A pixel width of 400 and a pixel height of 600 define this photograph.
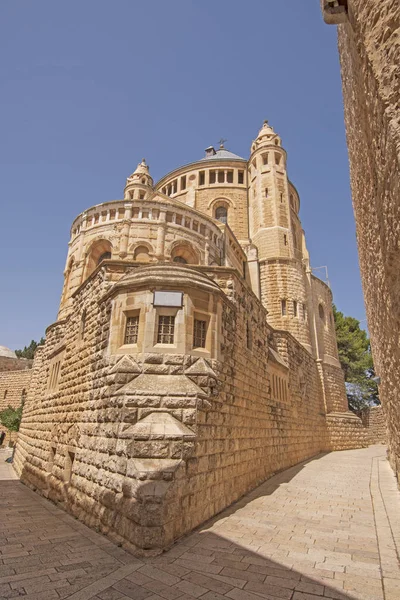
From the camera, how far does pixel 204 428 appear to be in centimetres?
670

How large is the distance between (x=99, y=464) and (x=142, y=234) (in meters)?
11.9

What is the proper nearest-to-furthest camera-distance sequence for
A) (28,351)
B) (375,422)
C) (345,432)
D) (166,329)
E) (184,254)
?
(166,329)
(184,254)
(345,432)
(375,422)
(28,351)

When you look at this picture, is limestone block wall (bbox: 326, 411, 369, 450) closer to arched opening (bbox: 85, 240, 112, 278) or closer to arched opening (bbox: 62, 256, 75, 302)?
arched opening (bbox: 85, 240, 112, 278)

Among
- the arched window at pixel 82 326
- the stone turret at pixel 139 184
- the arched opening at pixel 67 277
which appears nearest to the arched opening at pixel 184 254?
the arched opening at pixel 67 277

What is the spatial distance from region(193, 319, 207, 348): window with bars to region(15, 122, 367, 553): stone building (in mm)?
26

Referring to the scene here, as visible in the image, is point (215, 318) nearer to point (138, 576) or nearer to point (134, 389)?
point (134, 389)

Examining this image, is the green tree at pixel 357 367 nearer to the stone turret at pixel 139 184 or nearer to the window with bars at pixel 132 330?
the stone turret at pixel 139 184

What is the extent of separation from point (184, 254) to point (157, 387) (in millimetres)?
11775

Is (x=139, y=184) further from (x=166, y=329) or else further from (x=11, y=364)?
(x=11, y=364)

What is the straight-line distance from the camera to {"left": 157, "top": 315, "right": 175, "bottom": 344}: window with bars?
23.1 ft

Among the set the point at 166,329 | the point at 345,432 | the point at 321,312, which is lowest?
the point at 345,432

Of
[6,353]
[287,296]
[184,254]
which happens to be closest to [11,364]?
[6,353]

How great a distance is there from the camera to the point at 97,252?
1708 cm

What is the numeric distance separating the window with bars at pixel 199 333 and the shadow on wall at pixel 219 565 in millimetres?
3558
